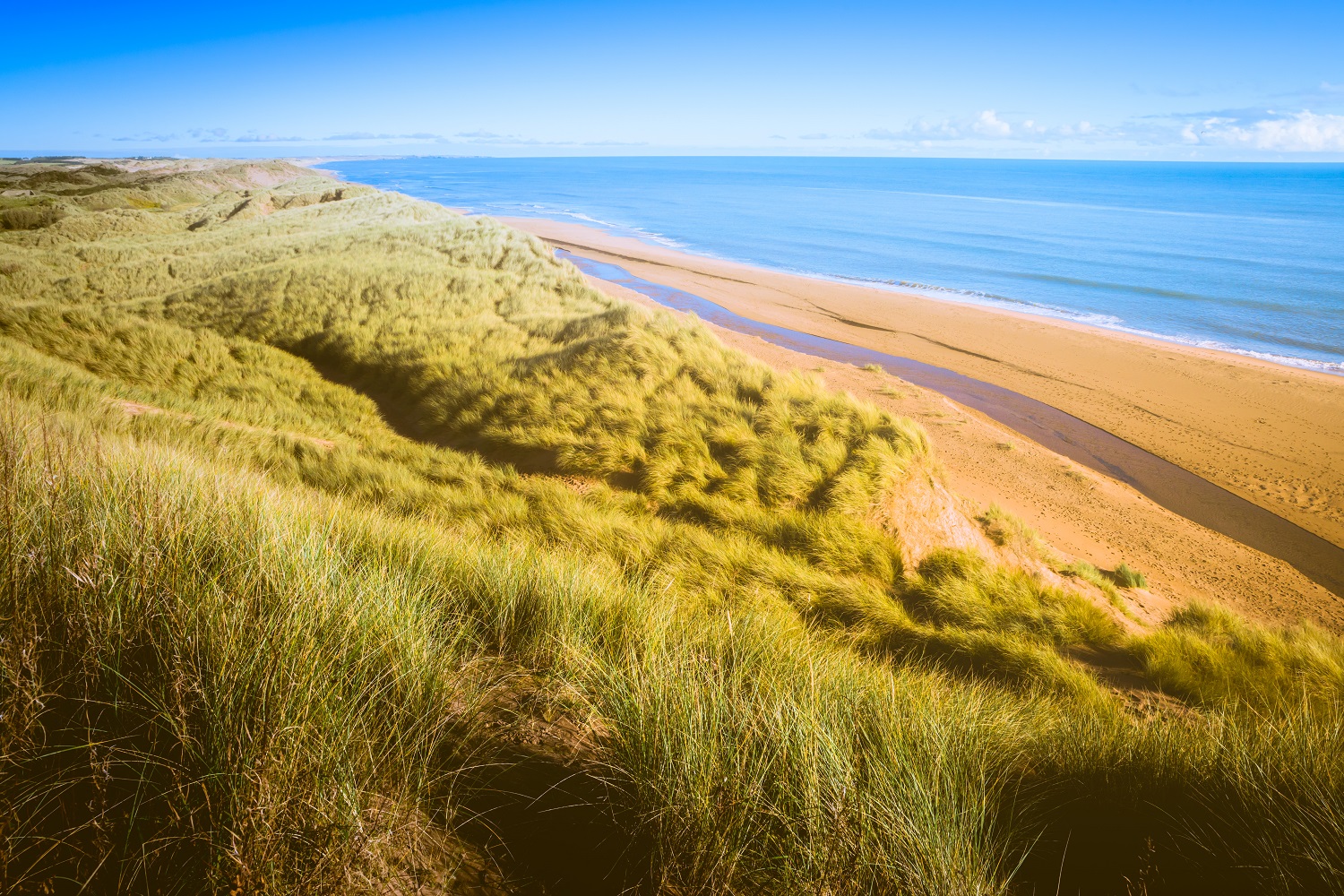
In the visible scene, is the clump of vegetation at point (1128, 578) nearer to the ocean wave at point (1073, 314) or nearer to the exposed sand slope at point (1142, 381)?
the exposed sand slope at point (1142, 381)

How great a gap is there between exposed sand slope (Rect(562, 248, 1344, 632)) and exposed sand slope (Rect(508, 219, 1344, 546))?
2.48 meters

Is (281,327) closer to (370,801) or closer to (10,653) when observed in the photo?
(10,653)

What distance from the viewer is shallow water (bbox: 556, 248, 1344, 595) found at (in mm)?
9109

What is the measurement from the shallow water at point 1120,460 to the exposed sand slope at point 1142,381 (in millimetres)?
430

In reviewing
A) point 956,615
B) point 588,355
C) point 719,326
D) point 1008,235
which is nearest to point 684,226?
point 1008,235

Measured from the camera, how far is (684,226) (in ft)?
182

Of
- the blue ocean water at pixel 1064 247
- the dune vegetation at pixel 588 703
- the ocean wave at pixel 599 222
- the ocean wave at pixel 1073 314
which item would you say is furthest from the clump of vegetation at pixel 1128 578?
the ocean wave at pixel 599 222

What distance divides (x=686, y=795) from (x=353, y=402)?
10.3 meters

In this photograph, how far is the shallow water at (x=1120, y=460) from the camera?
9.11m

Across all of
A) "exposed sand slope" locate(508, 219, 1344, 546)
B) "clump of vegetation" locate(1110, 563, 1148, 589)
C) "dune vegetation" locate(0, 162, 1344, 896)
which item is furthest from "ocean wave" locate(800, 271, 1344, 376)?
A: "dune vegetation" locate(0, 162, 1344, 896)

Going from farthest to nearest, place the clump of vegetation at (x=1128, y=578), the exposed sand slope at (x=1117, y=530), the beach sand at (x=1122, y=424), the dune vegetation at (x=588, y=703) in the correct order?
the beach sand at (x=1122, y=424), the exposed sand slope at (x=1117, y=530), the clump of vegetation at (x=1128, y=578), the dune vegetation at (x=588, y=703)

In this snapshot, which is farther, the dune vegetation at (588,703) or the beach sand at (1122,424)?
the beach sand at (1122,424)

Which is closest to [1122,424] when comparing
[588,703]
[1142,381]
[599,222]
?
[1142,381]

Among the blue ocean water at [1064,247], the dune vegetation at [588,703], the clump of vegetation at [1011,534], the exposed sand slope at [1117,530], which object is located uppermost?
the blue ocean water at [1064,247]
